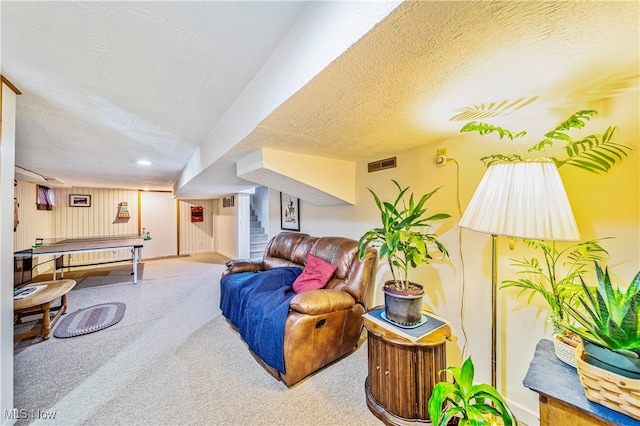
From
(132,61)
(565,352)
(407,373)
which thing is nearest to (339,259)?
(407,373)

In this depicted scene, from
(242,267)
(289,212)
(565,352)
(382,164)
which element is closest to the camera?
(565,352)

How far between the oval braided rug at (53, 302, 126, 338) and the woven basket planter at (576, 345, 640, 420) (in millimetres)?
3909

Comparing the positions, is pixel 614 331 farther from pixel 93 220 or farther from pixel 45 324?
pixel 93 220

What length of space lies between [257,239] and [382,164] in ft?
15.0

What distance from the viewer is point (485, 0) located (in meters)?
0.61

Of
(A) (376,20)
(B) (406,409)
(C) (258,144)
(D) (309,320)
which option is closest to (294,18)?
(A) (376,20)

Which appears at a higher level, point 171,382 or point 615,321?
point 615,321

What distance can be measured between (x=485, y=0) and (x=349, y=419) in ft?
6.83

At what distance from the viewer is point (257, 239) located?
609 centimetres

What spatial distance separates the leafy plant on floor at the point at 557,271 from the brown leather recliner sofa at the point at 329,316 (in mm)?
1117

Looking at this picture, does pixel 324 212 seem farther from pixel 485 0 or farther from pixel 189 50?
pixel 485 0

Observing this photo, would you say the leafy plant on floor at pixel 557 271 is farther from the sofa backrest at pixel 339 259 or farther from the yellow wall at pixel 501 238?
the sofa backrest at pixel 339 259

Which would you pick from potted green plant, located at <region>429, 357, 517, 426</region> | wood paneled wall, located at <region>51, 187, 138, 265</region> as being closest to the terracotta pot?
potted green plant, located at <region>429, 357, 517, 426</region>
